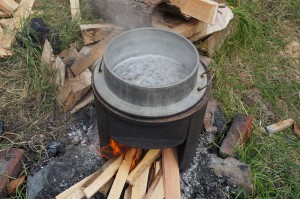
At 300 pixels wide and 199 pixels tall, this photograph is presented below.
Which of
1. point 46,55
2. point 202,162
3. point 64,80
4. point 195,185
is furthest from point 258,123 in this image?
point 46,55

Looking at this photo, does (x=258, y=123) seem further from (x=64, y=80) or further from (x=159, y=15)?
(x=64, y=80)

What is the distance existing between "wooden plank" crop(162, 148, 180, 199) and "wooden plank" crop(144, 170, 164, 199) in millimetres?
33

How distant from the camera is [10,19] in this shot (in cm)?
364

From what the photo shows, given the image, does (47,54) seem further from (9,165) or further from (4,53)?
(9,165)

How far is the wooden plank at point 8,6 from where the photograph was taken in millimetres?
3686

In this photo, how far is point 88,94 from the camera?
2963 millimetres

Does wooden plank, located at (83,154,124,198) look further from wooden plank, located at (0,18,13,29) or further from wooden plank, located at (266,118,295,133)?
wooden plank, located at (0,18,13,29)

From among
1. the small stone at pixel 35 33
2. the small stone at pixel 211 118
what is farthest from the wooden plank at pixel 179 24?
the small stone at pixel 35 33

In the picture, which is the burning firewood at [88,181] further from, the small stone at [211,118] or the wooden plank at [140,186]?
the small stone at [211,118]

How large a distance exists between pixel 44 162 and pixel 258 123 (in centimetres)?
198

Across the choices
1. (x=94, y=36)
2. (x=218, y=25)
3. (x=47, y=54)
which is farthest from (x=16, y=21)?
(x=218, y=25)

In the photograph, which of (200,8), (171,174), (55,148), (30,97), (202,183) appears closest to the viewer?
(171,174)

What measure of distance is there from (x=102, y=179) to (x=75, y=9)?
2.17 metres

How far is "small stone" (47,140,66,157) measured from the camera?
8.63 feet
